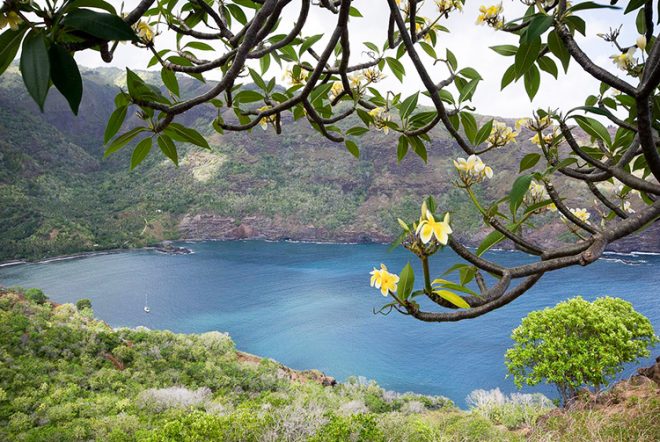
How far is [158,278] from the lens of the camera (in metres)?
19.4

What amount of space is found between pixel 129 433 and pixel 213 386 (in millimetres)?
2833

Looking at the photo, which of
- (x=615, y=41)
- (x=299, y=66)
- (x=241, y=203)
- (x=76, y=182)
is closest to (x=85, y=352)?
(x=299, y=66)

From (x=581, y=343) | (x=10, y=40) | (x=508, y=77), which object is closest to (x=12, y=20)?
(x=10, y=40)

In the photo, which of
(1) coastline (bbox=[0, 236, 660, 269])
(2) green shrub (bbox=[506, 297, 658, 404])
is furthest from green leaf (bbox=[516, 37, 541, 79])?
(1) coastline (bbox=[0, 236, 660, 269])

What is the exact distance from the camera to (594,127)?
72 centimetres

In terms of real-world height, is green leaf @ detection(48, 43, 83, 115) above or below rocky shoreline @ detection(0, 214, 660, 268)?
above

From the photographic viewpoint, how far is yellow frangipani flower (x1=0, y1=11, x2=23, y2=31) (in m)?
0.32

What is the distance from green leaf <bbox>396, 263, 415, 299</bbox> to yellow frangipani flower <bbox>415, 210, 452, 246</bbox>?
0.05 metres

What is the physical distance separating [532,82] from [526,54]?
0.21m

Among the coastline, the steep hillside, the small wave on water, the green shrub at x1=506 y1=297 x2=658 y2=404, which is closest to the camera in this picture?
the green shrub at x1=506 y1=297 x2=658 y2=404

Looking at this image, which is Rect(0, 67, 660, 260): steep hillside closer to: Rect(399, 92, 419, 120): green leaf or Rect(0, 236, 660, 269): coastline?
Rect(0, 236, 660, 269): coastline

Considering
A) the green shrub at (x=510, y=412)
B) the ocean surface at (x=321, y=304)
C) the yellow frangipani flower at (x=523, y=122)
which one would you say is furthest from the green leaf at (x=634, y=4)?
the ocean surface at (x=321, y=304)

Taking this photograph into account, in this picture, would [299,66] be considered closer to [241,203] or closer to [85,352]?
[85,352]

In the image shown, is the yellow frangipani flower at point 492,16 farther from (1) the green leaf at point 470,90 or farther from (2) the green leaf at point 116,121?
(2) the green leaf at point 116,121
